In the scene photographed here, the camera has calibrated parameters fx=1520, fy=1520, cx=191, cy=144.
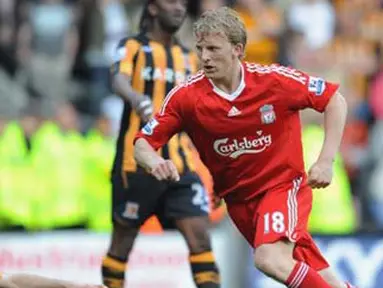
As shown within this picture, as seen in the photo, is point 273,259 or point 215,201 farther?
point 215,201

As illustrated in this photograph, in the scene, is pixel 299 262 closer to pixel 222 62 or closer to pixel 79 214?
pixel 222 62

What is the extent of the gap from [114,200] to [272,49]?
22.6 feet

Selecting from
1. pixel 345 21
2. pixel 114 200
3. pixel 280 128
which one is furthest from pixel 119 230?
pixel 345 21

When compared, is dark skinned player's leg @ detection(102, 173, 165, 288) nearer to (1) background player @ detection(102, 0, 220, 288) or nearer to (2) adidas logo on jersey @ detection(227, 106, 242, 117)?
(1) background player @ detection(102, 0, 220, 288)

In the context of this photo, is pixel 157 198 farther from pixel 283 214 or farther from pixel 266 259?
pixel 266 259

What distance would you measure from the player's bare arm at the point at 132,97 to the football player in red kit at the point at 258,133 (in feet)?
2.37

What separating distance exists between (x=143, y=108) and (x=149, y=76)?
626mm

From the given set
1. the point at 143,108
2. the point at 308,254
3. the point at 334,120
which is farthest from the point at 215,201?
the point at 334,120

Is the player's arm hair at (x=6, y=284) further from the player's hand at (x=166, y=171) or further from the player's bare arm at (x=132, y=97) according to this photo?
the player's bare arm at (x=132, y=97)

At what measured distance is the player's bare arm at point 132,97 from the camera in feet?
33.3

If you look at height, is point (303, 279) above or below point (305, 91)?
below

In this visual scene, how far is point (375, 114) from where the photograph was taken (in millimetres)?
17766

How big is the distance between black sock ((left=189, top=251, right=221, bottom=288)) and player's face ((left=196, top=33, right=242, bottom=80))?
1.86 meters

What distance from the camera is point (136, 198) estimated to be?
10.8 m
